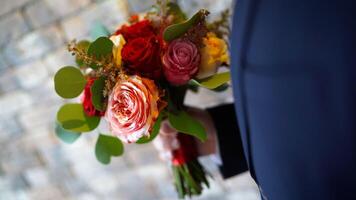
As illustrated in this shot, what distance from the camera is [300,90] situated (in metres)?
0.53

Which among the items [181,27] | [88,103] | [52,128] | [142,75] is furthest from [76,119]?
[52,128]

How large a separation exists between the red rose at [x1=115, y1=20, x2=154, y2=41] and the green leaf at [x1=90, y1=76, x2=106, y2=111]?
12 cm

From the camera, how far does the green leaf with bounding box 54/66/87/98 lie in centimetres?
82

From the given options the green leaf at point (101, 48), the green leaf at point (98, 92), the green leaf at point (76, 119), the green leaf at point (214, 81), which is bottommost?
the green leaf at point (76, 119)

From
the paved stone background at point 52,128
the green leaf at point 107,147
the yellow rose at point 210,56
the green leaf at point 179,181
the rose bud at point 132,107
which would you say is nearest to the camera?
the rose bud at point 132,107

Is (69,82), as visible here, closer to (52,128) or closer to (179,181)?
(179,181)

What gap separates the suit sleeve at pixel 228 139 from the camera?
1.11 meters

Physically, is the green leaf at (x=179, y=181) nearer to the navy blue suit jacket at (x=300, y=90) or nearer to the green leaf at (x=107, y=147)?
the green leaf at (x=107, y=147)

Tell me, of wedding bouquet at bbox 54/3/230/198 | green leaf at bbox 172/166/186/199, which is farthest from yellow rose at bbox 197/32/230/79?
green leaf at bbox 172/166/186/199

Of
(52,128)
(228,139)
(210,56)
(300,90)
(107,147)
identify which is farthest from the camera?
(52,128)

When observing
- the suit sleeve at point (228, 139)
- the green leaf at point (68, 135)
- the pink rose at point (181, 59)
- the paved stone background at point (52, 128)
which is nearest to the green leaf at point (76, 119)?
the green leaf at point (68, 135)

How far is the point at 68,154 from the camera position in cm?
167

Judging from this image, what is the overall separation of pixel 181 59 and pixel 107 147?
1.02 feet

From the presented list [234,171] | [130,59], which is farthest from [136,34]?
[234,171]
